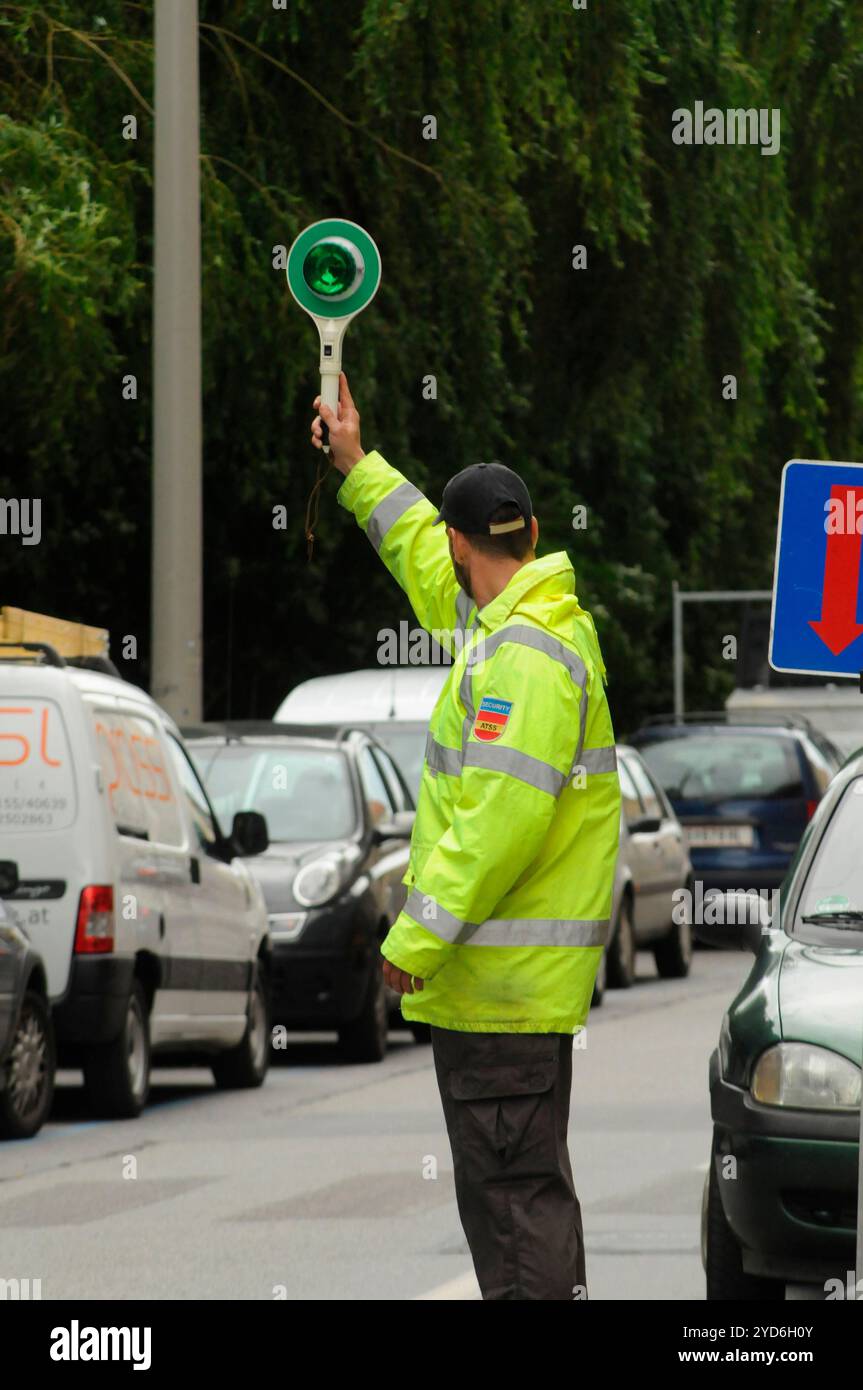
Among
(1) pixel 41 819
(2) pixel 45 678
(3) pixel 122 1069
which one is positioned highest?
(2) pixel 45 678

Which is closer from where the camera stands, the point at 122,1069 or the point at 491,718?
the point at 491,718

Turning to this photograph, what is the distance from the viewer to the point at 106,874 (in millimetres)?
12312

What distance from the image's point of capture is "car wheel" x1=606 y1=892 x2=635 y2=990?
21.2 metres

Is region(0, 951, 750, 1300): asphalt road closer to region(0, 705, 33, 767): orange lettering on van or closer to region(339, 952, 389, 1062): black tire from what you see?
region(339, 952, 389, 1062): black tire

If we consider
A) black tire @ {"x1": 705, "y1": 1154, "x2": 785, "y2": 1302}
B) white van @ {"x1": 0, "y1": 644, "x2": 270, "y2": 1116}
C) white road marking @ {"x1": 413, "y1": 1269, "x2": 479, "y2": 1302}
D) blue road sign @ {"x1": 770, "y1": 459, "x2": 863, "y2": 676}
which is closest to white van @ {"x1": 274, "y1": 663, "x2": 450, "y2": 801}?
white van @ {"x1": 0, "y1": 644, "x2": 270, "y2": 1116}

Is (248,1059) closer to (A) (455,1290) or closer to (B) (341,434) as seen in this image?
(A) (455,1290)

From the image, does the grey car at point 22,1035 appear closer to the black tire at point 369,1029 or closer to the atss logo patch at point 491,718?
the black tire at point 369,1029

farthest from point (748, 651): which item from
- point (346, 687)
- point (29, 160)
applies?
point (29, 160)

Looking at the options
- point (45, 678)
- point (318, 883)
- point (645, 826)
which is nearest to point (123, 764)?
point (45, 678)

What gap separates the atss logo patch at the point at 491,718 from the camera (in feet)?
19.0

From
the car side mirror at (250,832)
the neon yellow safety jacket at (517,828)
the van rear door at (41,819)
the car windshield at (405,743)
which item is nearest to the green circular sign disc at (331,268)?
the neon yellow safety jacket at (517,828)

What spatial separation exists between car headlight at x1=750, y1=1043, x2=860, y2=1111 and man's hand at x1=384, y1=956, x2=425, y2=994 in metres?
1.60

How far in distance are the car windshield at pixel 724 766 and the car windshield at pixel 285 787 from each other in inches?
389

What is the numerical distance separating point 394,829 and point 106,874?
3.81 meters
